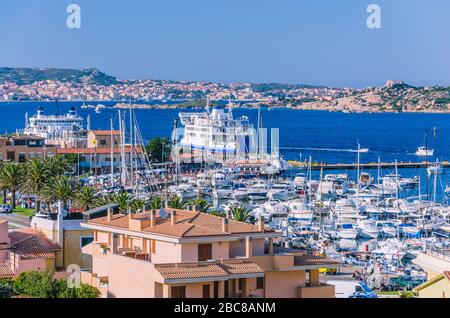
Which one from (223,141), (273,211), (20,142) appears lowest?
(273,211)

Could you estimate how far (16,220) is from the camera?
81.9 feet

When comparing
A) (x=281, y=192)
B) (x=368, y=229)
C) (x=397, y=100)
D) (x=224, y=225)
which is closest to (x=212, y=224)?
(x=224, y=225)

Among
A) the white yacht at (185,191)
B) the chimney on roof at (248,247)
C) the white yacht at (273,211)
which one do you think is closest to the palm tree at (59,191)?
the white yacht at (273,211)

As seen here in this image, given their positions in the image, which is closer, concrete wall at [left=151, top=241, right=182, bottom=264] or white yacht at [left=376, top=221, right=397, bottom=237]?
concrete wall at [left=151, top=241, right=182, bottom=264]

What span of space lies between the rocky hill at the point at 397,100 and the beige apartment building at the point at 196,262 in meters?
169

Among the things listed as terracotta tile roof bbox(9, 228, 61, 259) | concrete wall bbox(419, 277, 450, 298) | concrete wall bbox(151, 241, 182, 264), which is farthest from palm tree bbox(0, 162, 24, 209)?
concrete wall bbox(419, 277, 450, 298)

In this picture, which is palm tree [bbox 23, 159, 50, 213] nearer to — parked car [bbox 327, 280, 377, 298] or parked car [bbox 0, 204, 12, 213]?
parked car [bbox 0, 204, 12, 213]

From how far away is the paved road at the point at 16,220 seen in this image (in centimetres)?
2330

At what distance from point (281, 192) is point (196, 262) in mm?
33294

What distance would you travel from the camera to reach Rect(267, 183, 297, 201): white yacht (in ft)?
144

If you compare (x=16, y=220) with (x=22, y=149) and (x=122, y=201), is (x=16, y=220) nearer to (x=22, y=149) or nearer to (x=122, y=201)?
(x=122, y=201)

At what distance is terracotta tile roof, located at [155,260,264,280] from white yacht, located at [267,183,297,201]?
104ft

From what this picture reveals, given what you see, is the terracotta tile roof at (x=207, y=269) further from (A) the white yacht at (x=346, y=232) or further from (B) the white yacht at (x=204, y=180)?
(B) the white yacht at (x=204, y=180)

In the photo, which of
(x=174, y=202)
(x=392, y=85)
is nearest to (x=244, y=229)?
(x=174, y=202)
